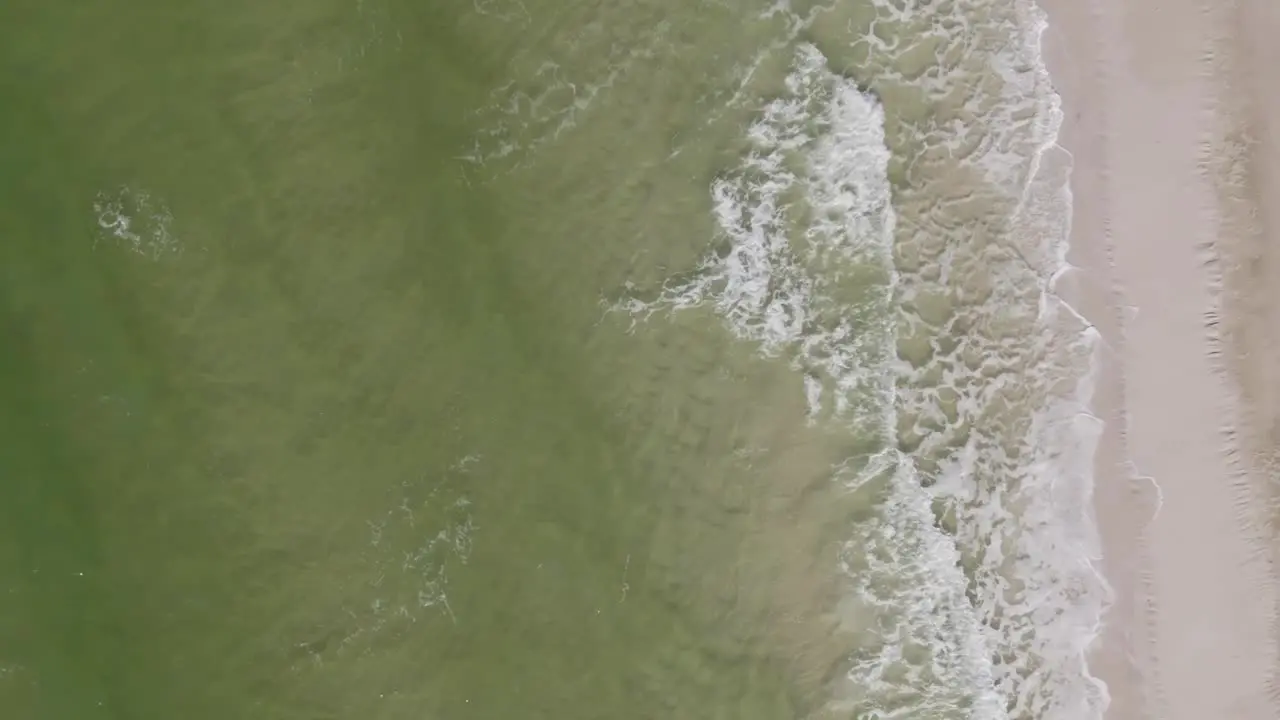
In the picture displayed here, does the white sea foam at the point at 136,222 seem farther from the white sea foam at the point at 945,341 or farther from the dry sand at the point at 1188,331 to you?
the dry sand at the point at 1188,331

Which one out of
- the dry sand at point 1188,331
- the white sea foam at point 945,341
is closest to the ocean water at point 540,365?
the white sea foam at point 945,341

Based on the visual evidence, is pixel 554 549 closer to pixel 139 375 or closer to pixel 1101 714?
pixel 139 375

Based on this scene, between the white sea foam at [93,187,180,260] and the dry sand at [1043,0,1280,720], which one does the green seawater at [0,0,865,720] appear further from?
the dry sand at [1043,0,1280,720]

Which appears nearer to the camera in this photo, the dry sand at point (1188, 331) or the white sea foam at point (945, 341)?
the dry sand at point (1188, 331)

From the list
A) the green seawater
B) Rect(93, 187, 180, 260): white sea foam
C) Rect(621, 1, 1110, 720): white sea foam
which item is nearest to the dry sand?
Rect(621, 1, 1110, 720): white sea foam

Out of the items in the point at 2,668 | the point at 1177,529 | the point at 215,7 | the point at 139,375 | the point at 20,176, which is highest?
the point at 215,7

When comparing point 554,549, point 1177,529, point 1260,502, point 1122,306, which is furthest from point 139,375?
point 1260,502

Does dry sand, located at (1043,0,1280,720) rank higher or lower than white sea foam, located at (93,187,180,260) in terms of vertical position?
lower
